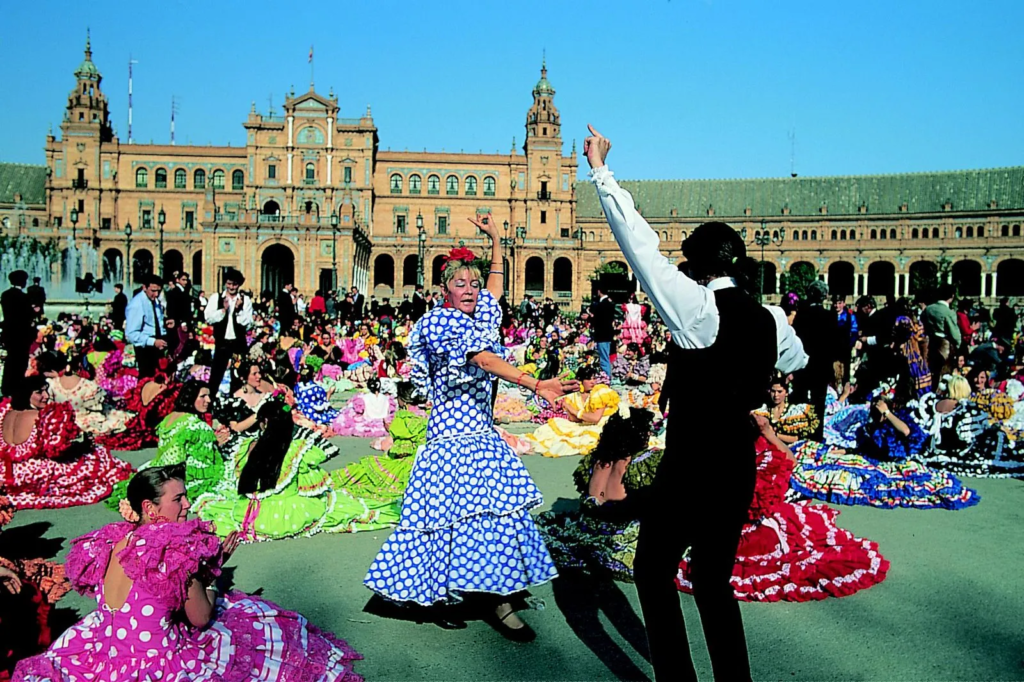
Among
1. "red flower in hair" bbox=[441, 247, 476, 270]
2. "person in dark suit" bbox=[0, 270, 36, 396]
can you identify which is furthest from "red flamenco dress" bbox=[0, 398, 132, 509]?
"red flower in hair" bbox=[441, 247, 476, 270]

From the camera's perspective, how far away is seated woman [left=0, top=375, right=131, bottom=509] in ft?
Result: 20.7

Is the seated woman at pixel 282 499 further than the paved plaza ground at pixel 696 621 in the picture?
Yes

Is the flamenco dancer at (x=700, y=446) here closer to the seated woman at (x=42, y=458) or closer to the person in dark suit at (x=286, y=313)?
the seated woman at (x=42, y=458)

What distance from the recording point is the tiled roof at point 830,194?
71000 millimetres

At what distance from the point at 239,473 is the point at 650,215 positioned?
74.1m

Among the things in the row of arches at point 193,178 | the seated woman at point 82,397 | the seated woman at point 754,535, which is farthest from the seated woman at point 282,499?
the row of arches at point 193,178

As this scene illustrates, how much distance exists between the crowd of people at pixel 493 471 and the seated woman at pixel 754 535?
0.05 ft

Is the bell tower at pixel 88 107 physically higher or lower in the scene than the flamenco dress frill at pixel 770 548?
higher

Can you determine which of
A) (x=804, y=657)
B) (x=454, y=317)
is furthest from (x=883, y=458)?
(x=454, y=317)

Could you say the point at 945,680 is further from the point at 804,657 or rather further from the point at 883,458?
the point at 883,458

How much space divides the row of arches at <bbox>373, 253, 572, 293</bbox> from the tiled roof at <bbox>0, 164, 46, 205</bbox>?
30.1 metres

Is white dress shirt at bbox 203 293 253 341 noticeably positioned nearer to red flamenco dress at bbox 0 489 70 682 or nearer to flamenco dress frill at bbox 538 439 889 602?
flamenco dress frill at bbox 538 439 889 602

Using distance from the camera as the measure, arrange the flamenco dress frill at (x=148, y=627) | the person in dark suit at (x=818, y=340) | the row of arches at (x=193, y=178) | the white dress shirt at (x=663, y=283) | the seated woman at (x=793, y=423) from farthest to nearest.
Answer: the row of arches at (x=193, y=178) < the person in dark suit at (x=818, y=340) < the seated woman at (x=793, y=423) < the flamenco dress frill at (x=148, y=627) < the white dress shirt at (x=663, y=283)

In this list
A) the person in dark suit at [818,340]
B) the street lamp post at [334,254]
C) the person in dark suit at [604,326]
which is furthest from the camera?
the street lamp post at [334,254]
